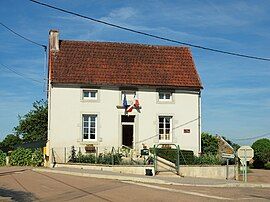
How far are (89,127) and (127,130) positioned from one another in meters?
2.73

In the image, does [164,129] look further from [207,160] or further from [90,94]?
[90,94]

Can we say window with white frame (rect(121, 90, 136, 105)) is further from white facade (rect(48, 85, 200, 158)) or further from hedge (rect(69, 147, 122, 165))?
hedge (rect(69, 147, 122, 165))

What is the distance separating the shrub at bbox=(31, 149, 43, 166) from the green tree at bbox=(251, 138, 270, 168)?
739 inches

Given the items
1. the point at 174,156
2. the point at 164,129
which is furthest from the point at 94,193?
the point at 164,129

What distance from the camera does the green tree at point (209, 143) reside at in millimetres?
37594

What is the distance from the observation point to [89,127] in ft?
104

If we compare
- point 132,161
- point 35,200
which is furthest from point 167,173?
point 35,200

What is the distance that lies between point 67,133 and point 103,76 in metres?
4.60

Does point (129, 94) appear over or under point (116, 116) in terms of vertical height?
over

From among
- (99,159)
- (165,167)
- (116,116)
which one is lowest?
(165,167)

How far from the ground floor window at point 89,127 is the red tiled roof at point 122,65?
231 cm

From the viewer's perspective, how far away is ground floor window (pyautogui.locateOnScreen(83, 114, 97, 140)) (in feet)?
103

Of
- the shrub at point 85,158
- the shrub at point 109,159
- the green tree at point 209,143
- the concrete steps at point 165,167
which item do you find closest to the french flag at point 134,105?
the shrub at point 85,158

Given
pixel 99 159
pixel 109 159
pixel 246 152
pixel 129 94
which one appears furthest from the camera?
pixel 129 94
